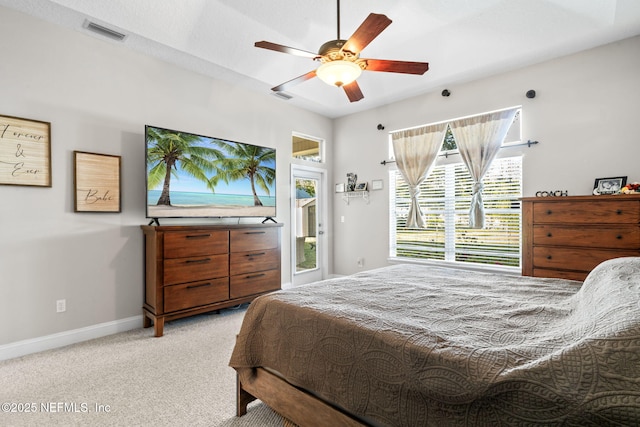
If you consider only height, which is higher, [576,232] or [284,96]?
[284,96]

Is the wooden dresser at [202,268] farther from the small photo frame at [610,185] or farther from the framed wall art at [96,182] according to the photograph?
the small photo frame at [610,185]

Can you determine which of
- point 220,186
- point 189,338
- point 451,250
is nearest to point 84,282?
point 189,338

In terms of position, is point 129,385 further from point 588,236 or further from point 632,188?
point 632,188

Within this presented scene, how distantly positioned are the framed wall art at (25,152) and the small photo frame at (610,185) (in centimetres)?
537

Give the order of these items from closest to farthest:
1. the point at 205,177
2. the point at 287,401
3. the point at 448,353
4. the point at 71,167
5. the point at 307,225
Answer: the point at 448,353
the point at 287,401
the point at 71,167
the point at 205,177
the point at 307,225

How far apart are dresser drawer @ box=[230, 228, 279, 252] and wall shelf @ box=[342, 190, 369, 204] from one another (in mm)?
1814

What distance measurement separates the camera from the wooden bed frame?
1.35 meters

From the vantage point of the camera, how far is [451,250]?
14.7ft

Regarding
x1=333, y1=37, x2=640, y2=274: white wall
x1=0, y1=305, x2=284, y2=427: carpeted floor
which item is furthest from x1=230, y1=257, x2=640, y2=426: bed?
x1=333, y1=37, x2=640, y2=274: white wall

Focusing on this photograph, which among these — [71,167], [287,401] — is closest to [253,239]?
[71,167]

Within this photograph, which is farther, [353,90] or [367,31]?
[353,90]

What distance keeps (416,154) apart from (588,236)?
235cm

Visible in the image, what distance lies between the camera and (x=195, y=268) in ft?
11.1

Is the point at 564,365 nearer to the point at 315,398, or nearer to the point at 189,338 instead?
the point at 315,398
